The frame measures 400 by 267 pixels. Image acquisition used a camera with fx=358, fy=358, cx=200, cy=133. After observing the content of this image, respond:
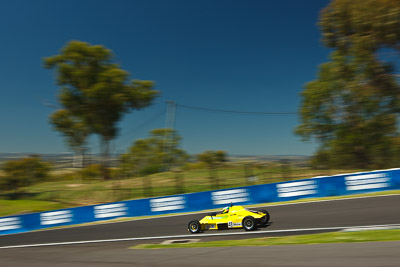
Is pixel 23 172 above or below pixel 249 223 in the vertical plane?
above

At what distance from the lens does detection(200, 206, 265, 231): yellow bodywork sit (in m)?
12.2

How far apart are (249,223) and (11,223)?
16.1 m

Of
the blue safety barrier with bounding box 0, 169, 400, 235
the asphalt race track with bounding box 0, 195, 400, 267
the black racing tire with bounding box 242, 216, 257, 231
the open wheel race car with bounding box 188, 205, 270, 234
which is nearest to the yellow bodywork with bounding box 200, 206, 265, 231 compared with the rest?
the open wheel race car with bounding box 188, 205, 270, 234

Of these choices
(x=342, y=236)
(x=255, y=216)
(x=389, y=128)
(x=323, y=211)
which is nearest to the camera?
(x=342, y=236)

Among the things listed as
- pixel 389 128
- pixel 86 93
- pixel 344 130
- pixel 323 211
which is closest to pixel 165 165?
pixel 86 93

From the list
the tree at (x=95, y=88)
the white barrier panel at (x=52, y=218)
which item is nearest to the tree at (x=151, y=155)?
the tree at (x=95, y=88)

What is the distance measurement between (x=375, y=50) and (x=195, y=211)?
2100cm

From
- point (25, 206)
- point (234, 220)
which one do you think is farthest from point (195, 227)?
point (25, 206)

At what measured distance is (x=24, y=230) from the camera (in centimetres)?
2111

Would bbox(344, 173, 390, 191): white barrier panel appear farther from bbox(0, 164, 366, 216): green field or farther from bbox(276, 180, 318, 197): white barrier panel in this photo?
bbox(0, 164, 366, 216): green field

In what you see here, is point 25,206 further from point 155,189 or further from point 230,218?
point 230,218

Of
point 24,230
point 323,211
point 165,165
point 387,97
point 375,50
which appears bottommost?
point 24,230

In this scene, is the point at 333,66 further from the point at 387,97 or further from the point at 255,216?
the point at 255,216

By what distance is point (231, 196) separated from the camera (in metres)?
19.3
